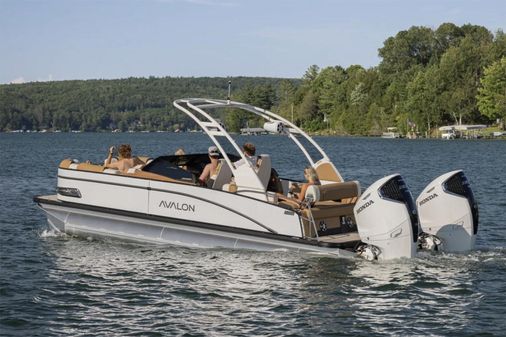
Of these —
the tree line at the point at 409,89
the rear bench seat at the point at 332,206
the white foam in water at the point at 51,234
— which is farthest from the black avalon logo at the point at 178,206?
the tree line at the point at 409,89

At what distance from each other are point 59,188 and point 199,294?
5.92m

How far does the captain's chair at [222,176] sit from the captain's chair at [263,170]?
0.69m

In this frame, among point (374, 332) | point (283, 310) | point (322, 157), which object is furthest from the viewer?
point (322, 157)

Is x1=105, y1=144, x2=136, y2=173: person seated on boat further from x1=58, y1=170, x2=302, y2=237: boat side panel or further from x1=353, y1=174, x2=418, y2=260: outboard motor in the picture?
x1=353, y1=174, x2=418, y2=260: outboard motor

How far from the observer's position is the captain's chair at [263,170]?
1706 centimetres

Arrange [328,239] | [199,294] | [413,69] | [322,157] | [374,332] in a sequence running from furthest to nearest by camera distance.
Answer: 1. [413,69]
2. [322,157]
3. [328,239]
4. [199,294]
5. [374,332]

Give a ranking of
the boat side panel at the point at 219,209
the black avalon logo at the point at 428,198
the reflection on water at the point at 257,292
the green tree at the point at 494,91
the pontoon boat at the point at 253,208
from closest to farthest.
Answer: the reflection on water at the point at 257,292 < the pontoon boat at the point at 253,208 < the boat side panel at the point at 219,209 < the black avalon logo at the point at 428,198 < the green tree at the point at 494,91

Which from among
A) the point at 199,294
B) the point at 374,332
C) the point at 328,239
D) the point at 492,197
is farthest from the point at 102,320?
the point at 492,197

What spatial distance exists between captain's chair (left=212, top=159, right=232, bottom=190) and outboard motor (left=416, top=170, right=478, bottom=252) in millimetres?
3990

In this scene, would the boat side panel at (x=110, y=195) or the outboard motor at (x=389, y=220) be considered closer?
the outboard motor at (x=389, y=220)

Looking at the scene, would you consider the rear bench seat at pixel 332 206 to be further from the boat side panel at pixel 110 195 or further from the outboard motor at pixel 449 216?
the boat side panel at pixel 110 195

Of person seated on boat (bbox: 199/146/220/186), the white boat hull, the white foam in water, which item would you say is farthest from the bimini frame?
the white foam in water

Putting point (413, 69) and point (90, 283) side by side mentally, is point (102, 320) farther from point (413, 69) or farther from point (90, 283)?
point (413, 69)

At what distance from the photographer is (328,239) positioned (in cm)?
1564
